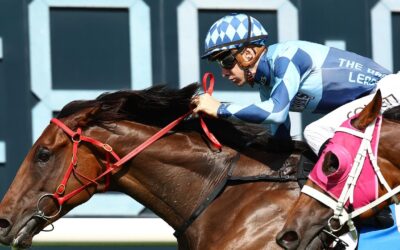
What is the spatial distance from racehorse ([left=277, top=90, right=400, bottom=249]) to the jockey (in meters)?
0.25

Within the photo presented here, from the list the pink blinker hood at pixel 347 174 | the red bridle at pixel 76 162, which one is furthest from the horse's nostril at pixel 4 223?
the pink blinker hood at pixel 347 174

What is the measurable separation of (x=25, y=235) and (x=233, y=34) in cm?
124

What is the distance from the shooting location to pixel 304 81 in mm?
4211

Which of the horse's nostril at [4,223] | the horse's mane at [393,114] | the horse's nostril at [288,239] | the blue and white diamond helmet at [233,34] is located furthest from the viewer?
the horse's nostril at [4,223]

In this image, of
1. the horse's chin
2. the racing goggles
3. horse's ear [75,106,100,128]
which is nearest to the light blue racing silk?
the racing goggles

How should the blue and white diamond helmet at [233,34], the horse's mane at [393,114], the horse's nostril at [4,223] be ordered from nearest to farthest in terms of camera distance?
the horse's mane at [393,114] → the blue and white diamond helmet at [233,34] → the horse's nostril at [4,223]

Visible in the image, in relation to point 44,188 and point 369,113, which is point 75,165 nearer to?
point 44,188

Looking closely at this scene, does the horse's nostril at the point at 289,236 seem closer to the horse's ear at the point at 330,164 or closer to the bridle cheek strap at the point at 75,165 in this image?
the horse's ear at the point at 330,164

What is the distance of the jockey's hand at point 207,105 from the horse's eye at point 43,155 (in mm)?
663

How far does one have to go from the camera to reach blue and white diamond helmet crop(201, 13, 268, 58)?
4215 mm

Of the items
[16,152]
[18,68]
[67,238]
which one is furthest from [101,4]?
[67,238]

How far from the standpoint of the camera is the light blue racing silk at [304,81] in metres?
4.08

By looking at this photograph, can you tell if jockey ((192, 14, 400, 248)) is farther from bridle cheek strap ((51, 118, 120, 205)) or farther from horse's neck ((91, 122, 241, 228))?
bridle cheek strap ((51, 118, 120, 205))

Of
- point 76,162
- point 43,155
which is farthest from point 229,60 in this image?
point 43,155
